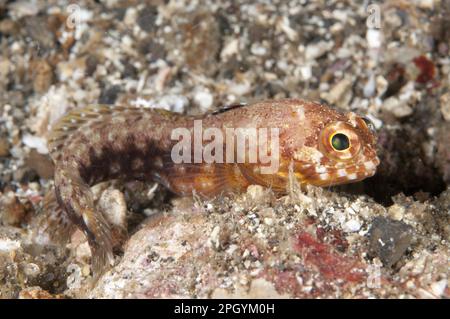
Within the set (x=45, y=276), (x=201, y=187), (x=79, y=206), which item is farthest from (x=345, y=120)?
(x=45, y=276)

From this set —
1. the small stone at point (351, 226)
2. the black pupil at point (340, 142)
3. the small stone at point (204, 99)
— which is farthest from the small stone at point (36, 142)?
the small stone at point (351, 226)

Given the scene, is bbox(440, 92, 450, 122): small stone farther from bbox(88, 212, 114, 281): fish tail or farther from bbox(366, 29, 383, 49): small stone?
bbox(88, 212, 114, 281): fish tail

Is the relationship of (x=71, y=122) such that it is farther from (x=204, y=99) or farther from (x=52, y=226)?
(x=204, y=99)

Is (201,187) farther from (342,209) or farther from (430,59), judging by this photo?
(430,59)

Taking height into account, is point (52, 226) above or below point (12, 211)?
above

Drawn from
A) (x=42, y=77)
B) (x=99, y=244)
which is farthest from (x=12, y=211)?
(x=42, y=77)

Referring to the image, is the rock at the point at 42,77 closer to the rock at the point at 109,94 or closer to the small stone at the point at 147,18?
the rock at the point at 109,94
